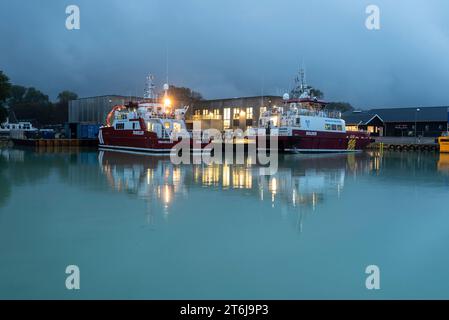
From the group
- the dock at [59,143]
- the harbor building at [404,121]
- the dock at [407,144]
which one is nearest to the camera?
the dock at [59,143]

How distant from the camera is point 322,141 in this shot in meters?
28.7

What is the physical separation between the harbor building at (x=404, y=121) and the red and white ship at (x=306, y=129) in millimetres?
13131

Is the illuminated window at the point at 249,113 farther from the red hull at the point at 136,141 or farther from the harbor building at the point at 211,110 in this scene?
the red hull at the point at 136,141

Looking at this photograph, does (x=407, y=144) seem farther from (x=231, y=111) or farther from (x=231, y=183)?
(x=231, y=183)

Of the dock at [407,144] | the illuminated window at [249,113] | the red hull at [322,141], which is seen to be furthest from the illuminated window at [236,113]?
the red hull at [322,141]

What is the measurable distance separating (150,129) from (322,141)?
11340mm

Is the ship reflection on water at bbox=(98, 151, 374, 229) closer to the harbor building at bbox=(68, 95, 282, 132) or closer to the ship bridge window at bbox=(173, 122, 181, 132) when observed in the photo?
the ship bridge window at bbox=(173, 122, 181, 132)

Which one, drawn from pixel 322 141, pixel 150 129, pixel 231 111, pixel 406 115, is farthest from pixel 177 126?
pixel 406 115

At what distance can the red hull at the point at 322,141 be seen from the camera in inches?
1064

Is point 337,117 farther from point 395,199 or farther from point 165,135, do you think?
point 395,199

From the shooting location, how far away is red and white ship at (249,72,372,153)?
27156 mm

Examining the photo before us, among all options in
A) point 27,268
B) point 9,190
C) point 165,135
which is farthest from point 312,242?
point 165,135

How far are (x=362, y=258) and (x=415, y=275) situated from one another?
2.39ft

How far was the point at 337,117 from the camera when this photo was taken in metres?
32.9
